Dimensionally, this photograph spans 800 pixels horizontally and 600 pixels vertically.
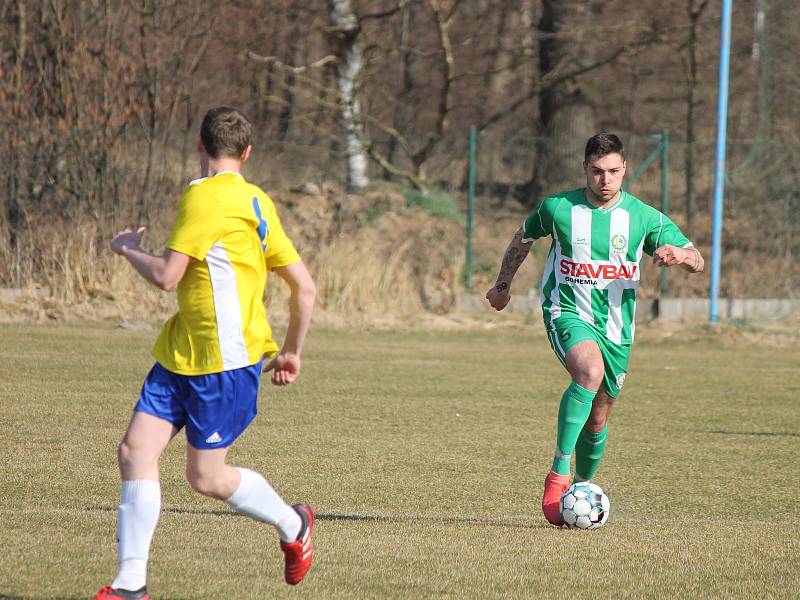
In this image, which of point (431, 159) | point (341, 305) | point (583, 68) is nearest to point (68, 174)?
point (341, 305)

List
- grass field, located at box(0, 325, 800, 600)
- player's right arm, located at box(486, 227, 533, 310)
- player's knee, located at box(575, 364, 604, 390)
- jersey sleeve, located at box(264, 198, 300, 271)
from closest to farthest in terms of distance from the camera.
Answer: jersey sleeve, located at box(264, 198, 300, 271) → grass field, located at box(0, 325, 800, 600) → player's knee, located at box(575, 364, 604, 390) → player's right arm, located at box(486, 227, 533, 310)

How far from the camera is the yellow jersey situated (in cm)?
456

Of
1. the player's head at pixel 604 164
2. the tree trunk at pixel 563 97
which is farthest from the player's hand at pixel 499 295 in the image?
the tree trunk at pixel 563 97

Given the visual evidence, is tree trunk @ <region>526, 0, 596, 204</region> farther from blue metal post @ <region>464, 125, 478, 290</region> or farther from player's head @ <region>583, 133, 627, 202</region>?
player's head @ <region>583, 133, 627, 202</region>

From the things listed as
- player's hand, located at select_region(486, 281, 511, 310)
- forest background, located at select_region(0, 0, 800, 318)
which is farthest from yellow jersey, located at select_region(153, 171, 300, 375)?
forest background, located at select_region(0, 0, 800, 318)

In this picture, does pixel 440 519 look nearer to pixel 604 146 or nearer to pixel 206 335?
pixel 604 146

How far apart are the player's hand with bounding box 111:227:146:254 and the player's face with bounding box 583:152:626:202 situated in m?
2.92

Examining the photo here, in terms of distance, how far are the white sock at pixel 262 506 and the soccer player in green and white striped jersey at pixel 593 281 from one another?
2.11 m

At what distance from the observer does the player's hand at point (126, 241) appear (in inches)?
176

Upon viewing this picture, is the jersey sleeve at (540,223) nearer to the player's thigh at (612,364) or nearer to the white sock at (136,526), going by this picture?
the player's thigh at (612,364)

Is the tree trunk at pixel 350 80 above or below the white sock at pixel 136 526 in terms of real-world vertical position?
above

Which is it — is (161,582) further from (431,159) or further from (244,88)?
(244,88)

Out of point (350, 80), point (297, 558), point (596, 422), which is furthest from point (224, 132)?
point (350, 80)

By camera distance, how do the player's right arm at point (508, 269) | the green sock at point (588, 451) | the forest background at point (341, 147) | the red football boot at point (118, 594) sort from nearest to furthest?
the red football boot at point (118, 594)
the green sock at point (588, 451)
the player's right arm at point (508, 269)
the forest background at point (341, 147)
